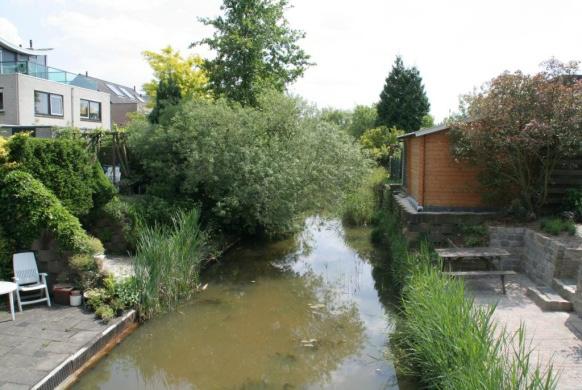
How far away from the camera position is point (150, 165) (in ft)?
40.8

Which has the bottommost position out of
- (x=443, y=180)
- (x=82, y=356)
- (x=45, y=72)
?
(x=82, y=356)

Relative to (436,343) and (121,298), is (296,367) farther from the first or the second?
(121,298)

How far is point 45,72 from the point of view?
28.3 metres

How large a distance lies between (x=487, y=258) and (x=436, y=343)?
4.78 meters

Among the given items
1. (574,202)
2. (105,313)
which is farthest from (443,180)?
(105,313)

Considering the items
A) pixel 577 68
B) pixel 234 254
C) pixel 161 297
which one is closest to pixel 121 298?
pixel 161 297

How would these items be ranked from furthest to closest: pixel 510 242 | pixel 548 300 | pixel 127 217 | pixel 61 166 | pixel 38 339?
1. pixel 127 217
2. pixel 510 242
3. pixel 61 166
4. pixel 548 300
5. pixel 38 339

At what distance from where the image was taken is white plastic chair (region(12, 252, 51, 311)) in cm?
773

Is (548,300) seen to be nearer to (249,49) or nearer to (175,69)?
(249,49)

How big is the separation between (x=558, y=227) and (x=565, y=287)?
5.69 feet

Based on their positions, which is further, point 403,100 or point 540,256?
point 403,100

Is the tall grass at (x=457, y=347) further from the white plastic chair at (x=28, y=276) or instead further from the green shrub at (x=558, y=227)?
the white plastic chair at (x=28, y=276)

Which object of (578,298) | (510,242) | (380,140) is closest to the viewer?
(578,298)

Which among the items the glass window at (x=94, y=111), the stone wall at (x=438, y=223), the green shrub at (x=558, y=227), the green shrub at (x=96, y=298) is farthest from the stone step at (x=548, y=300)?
the glass window at (x=94, y=111)
